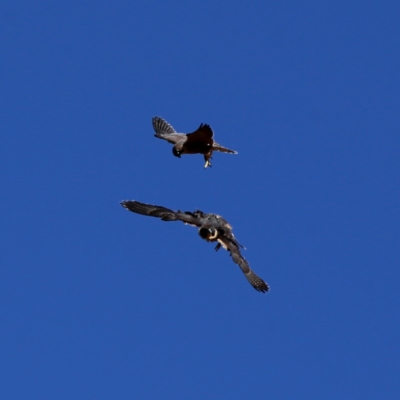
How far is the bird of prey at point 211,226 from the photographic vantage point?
29.6m

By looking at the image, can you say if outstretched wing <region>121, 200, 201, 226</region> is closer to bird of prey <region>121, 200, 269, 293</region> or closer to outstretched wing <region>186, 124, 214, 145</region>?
bird of prey <region>121, 200, 269, 293</region>

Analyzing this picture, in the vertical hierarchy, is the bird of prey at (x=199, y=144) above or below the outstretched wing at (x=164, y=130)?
below

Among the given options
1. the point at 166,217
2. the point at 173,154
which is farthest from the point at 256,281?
the point at 173,154

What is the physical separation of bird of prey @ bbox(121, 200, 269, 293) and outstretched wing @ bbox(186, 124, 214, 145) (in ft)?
10.7

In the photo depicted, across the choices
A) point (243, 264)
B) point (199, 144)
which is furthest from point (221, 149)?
point (243, 264)

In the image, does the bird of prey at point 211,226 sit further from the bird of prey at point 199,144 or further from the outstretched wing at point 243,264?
the bird of prey at point 199,144

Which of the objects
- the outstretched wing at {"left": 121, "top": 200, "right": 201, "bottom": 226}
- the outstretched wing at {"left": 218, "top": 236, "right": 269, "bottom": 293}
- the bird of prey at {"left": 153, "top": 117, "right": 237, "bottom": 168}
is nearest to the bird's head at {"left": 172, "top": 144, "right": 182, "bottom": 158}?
the bird of prey at {"left": 153, "top": 117, "right": 237, "bottom": 168}

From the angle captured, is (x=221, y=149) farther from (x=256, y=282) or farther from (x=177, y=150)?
(x=256, y=282)

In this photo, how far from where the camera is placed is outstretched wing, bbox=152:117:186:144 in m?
37.1

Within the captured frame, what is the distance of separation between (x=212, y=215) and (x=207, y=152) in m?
4.13

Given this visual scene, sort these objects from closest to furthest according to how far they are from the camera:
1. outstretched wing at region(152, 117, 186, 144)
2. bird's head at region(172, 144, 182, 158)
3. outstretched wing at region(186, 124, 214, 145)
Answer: outstretched wing at region(186, 124, 214, 145) → bird's head at region(172, 144, 182, 158) → outstretched wing at region(152, 117, 186, 144)

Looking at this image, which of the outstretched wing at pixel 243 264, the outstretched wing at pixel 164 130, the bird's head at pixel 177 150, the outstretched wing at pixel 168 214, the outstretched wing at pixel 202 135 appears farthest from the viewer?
the outstretched wing at pixel 164 130

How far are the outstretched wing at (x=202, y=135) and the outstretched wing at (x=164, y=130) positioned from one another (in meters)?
3.52

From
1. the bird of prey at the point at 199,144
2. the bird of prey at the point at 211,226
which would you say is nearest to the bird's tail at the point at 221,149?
the bird of prey at the point at 199,144
